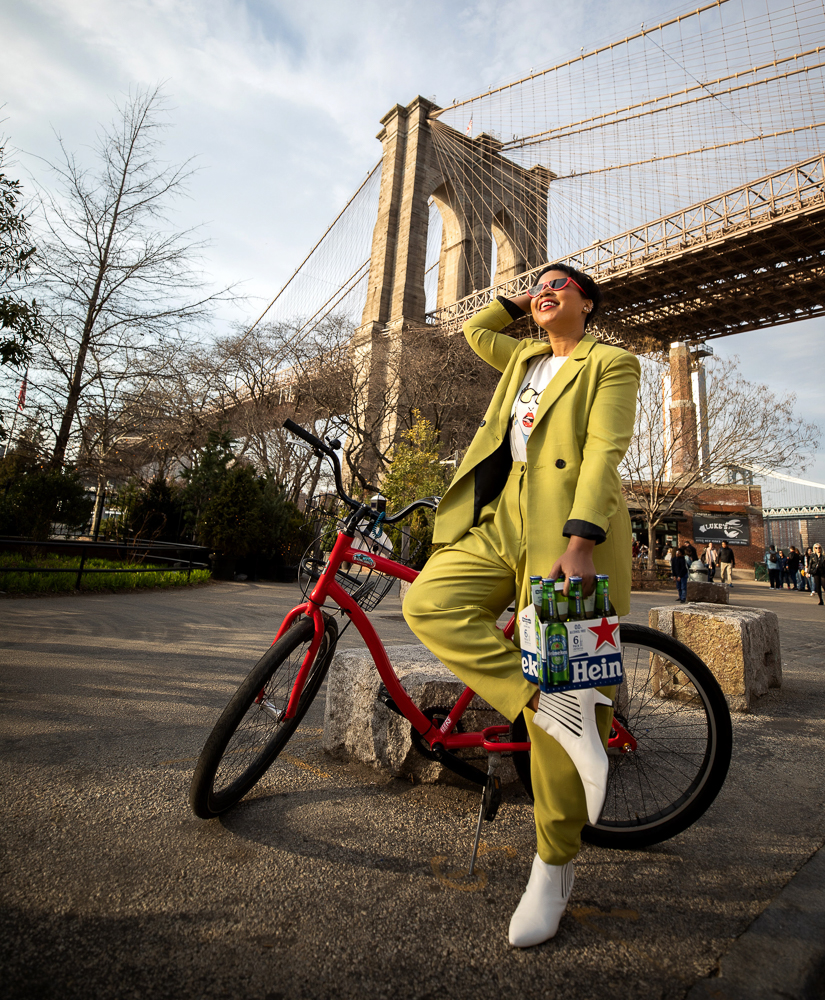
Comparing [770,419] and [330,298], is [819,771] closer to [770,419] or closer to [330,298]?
[770,419]

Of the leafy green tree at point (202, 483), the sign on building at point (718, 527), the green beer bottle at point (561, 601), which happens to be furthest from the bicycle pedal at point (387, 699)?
the sign on building at point (718, 527)

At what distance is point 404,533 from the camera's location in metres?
2.04

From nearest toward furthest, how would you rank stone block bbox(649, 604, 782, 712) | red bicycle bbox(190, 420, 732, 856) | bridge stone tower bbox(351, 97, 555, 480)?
red bicycle bbox(190, 420, 732, 856)
stone block bbox(649, 604, 782, 712)
bridge stone tower bbox(351, 97, 555, 480)

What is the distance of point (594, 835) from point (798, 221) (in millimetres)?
24732

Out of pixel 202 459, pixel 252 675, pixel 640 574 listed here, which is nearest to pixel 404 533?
pixel 252 675

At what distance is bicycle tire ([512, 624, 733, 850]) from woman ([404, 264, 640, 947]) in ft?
1.11

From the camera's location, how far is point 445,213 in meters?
33.3

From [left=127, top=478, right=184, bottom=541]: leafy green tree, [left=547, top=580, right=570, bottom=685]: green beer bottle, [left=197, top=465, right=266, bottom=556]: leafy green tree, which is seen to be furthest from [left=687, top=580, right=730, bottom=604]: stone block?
[left=127, top=478, right=184, bottom=541]: leafy green tree

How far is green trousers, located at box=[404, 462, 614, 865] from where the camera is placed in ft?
4.67

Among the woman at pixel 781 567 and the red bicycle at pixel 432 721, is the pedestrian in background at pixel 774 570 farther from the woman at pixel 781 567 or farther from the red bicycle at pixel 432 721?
the red bicycle at pixel 432 721

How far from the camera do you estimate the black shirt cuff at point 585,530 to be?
1392 mm

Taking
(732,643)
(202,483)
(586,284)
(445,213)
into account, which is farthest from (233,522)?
(445,213)

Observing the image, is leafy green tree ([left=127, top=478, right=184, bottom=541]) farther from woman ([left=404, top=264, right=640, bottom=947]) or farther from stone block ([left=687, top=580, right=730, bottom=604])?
woman ([left=404, top=264, right=640, bottom=947])

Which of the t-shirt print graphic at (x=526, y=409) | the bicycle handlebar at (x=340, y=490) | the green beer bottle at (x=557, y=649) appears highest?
the t-shirt print graphic at (x=526, y=409)
